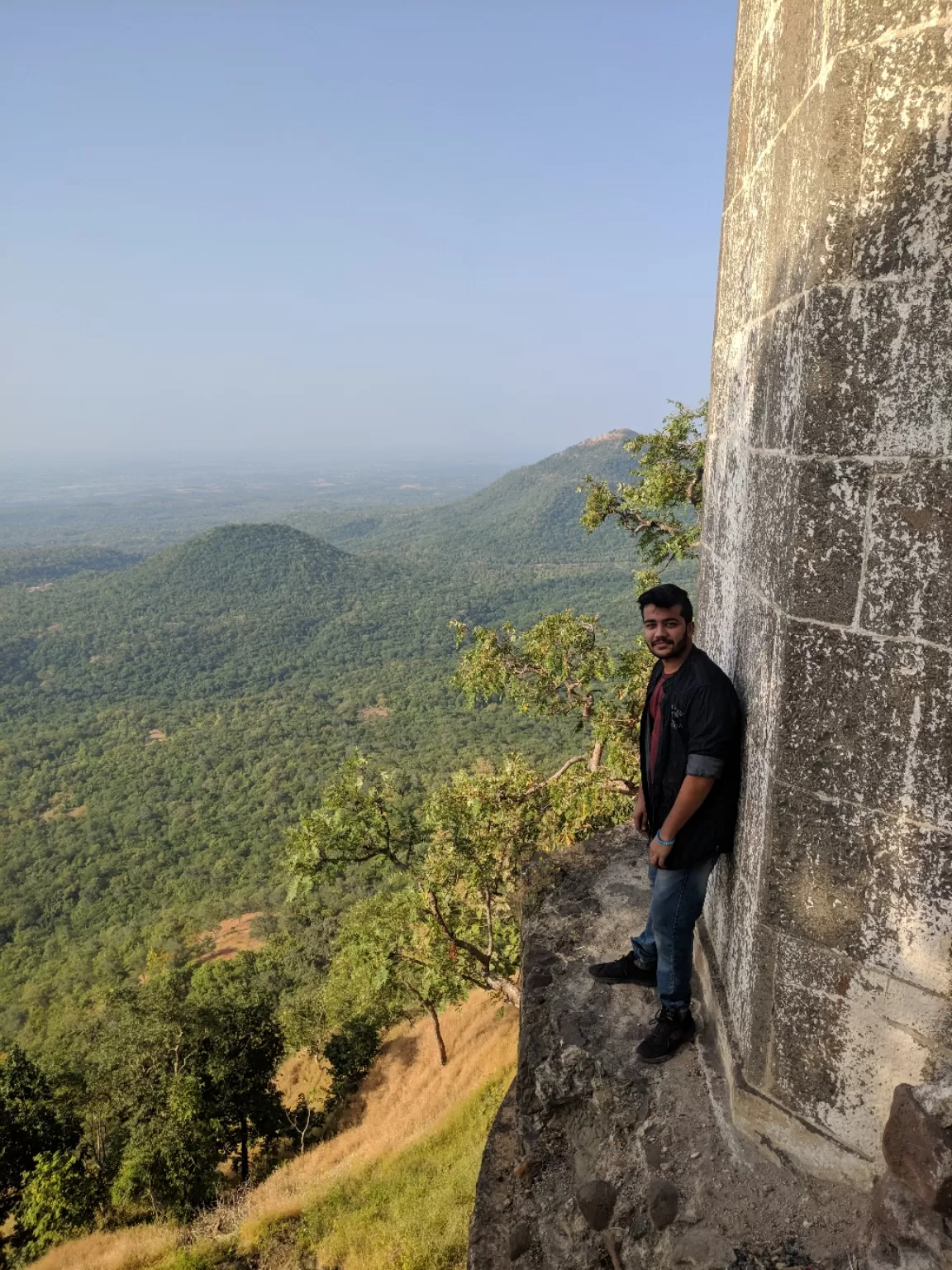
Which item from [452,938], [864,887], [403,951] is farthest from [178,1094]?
[864,887]

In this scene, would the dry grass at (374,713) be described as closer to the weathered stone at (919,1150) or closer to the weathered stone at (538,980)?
the weathered stone at (538,980)

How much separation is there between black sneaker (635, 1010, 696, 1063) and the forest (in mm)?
3571

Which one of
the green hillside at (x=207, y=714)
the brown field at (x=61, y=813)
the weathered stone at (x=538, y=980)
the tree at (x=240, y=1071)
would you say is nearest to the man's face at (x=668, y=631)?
the weathered stone at (x=538, y=980)

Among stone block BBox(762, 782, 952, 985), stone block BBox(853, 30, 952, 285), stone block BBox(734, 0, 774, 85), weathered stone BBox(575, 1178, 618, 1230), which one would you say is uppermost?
stone block BBox(734, 0, 774, 85)

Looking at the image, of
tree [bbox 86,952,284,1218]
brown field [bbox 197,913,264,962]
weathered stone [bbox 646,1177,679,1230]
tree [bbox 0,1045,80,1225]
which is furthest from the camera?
brown field [bbox 197,913,264,962]

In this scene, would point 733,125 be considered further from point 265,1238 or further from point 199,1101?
point 199,1101

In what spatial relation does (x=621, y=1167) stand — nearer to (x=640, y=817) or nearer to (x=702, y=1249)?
(x=702, y=1249)

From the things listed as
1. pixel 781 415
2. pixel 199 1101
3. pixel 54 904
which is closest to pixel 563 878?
pixel 781 415

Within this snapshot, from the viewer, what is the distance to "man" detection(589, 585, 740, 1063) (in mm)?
2438

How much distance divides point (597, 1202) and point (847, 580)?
2.18 metres

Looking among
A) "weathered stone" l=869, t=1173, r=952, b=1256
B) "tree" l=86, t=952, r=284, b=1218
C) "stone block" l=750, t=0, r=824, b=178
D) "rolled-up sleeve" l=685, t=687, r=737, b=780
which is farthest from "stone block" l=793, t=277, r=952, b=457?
"tree" l=86, t=952, r=284, b=1218

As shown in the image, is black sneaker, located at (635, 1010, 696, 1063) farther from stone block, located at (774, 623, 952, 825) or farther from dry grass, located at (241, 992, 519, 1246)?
dry grass, located at (241, 992, 519, 1246)

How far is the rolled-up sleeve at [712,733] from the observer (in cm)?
240

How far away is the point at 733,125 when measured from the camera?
291 centimetres
